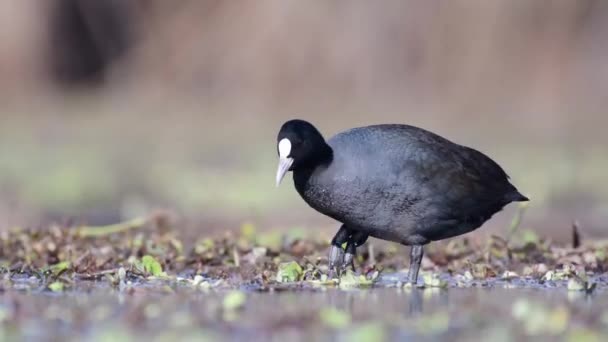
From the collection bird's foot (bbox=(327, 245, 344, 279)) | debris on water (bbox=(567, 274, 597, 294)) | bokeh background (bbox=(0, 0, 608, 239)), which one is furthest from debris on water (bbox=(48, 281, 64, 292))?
bokeh background (bbox=(0, 0, 608, 239))

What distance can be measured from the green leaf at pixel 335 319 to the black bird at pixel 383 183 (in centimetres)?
156

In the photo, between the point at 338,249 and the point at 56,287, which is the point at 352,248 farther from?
the point at 56,287

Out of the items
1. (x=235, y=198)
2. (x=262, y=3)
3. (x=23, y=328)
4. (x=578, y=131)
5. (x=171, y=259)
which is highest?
(x=262, y=3)

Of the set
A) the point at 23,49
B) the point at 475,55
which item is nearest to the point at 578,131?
the point at 475,55

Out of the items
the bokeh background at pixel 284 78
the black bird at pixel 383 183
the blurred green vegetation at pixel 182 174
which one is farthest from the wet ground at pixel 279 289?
the bokeh background at pixel 284 78

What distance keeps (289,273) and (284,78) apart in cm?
986

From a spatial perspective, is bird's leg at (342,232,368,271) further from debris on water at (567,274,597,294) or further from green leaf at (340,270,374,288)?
debris on water at (567,274,597,294)

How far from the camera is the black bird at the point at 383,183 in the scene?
283 inches

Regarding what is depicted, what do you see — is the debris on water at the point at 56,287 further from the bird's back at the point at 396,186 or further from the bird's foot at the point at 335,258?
the bird's foot at the point at 335,258

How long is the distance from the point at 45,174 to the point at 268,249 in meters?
5.69

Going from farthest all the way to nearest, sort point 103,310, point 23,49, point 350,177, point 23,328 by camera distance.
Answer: point 23,49 < point 350,177 < point 103,310 < point 23,328

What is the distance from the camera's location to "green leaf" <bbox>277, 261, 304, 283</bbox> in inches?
278

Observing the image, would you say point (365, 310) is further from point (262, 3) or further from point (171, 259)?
point (262, 3)

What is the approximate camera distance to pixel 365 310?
19.8 feet
